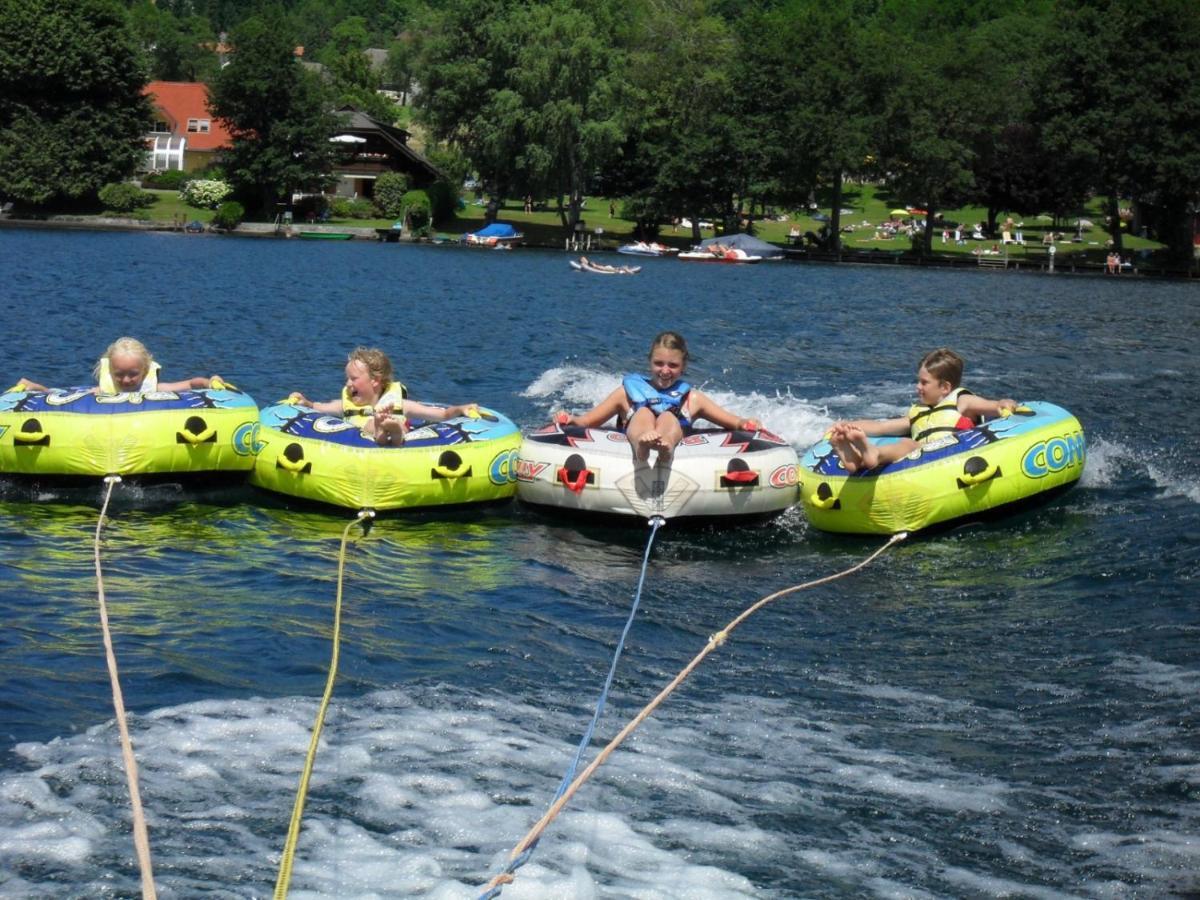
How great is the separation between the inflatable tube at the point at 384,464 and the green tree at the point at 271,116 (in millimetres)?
54197

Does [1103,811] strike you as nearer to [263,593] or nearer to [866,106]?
[263,593]

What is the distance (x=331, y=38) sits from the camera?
175250 millimetres

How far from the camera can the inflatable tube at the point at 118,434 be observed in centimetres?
1089

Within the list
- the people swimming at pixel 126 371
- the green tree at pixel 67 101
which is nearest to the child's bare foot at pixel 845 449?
the people swimming at pixel 126 371

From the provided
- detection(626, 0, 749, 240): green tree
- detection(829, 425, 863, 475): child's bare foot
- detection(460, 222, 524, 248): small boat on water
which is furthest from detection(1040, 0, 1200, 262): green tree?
detection(829, 425, 863, 475): child's bare foot

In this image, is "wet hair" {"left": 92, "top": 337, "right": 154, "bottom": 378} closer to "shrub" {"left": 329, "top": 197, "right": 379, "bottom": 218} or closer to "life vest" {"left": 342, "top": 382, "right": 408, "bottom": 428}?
"life vest" {"left": 342, "top": 382, "right": 408, "bottom": 428}

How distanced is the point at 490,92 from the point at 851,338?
37.1 metres

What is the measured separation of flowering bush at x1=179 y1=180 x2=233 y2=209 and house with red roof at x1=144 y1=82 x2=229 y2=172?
19.9m

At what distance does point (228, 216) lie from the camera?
61250 mm

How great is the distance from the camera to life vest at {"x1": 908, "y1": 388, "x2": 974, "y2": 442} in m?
11.0

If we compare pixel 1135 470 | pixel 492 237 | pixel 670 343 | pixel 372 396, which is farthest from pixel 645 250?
pixel 670 343

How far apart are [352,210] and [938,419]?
193ft

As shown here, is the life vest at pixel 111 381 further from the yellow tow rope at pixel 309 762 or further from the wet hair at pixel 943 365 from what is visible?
the wet hair at pixel 943 365

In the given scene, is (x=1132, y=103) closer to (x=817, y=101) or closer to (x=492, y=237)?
(x=817, y=101)
